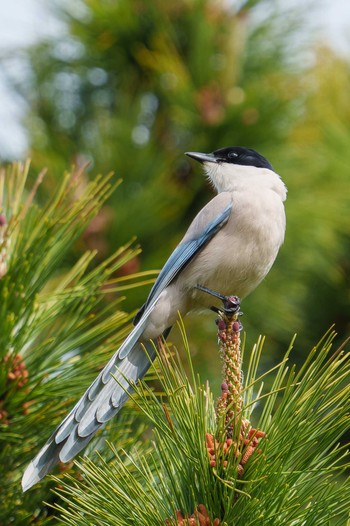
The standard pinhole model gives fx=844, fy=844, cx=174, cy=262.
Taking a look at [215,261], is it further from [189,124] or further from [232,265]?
[189,124]

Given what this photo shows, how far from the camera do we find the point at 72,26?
4.95m

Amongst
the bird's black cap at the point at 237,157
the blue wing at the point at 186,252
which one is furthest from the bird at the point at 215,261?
the bird's black cap at the point at 237,157

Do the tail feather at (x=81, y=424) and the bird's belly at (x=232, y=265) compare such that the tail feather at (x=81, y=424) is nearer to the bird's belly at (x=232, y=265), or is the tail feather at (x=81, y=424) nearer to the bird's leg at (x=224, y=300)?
the bird's leg at (x=224, y=300)

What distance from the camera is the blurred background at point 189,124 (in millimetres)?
4449

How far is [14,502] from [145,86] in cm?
→ 284

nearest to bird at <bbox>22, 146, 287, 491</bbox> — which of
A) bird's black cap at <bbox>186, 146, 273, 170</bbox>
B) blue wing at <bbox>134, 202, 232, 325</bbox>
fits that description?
blue wing at <bbox>134, 202, 232, 325</bbox>

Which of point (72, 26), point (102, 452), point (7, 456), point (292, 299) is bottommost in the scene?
point (292, 299)

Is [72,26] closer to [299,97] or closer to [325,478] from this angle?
[299,97]

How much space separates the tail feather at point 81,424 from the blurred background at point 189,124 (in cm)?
150

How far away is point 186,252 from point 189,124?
1.23m

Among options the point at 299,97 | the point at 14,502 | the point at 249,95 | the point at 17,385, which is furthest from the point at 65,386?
the point at 299,97

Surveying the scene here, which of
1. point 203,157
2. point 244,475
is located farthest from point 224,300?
point 244,475

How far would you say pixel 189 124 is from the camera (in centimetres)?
451

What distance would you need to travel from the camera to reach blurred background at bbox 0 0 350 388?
4.45 meters
